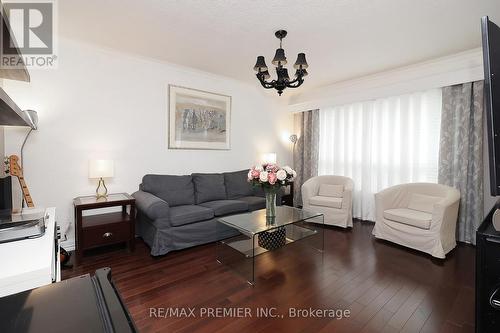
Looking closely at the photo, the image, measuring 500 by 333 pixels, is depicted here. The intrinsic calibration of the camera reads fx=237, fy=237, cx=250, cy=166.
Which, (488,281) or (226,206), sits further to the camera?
(226,206)

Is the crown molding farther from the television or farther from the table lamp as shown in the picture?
the table lamp

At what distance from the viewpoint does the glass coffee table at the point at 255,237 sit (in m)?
2.38

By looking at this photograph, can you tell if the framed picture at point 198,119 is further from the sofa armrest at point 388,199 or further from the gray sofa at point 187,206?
the sofa armrest at point 388,199

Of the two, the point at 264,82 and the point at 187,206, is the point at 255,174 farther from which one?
the point at 187,206

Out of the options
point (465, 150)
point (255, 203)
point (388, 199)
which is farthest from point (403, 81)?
point (255, 203)

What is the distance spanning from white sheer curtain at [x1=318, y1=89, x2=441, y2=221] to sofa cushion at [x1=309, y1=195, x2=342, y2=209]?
71 centimetres

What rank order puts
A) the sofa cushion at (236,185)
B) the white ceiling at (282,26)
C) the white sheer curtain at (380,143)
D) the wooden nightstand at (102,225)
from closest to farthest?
the white ceiling at (282,26)
the wooden nightstand at (102,225)
the white sheer curtain at (380,143)
the sofa cushion at (236,185)

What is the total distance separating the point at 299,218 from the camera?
107 inches

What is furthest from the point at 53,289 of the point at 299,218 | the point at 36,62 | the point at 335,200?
the point at 335,200

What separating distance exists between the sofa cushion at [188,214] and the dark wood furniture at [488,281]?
2.48 metres

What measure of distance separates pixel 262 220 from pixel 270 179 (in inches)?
19.2

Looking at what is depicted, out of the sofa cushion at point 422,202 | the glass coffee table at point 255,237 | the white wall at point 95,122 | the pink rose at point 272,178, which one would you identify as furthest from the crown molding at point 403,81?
the pink rose at point 272,178

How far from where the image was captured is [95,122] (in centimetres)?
293

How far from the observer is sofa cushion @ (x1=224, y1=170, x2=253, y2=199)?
3.88 meters
